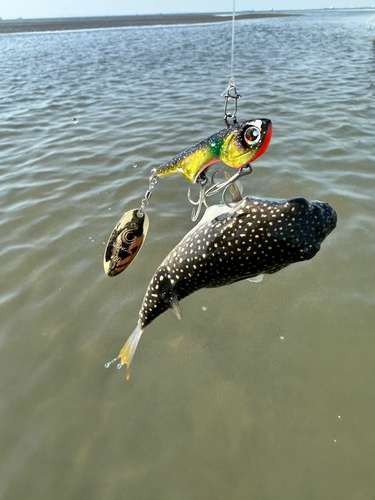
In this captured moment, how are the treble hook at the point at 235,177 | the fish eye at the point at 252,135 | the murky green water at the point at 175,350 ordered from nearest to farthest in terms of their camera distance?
the fish eye at the point at 252,135 < the treble hook at the point at 235,177 < the murky green water at the point at 175,350

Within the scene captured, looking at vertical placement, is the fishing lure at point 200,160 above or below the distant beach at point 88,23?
below

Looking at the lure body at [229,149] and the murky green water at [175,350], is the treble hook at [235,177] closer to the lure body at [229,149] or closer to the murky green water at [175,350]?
the lure body at [229,149]

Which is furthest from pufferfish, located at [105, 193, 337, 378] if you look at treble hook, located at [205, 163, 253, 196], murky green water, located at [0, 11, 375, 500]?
murky green water, located at [0, 11, 375, 500]

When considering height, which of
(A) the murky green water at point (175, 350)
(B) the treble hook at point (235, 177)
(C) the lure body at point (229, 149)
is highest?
(C) the lure body at point (229, 149)

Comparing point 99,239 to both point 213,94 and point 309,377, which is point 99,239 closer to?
point 309,377

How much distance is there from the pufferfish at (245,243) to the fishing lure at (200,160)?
0.28 metres

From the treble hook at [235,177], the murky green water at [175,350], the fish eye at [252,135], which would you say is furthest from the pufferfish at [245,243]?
the murky green water at [175,350]

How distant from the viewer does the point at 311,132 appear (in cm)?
815

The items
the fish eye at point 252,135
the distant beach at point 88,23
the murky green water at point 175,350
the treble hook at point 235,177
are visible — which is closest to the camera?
the fish eye at point 252,135

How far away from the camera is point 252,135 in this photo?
1.90 meters

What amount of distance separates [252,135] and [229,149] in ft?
0.54

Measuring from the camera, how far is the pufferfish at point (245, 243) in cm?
Answer: 222

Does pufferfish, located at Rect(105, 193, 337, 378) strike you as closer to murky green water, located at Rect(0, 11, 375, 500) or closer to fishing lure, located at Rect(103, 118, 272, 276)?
fishing lure, located at Rect(103, 118, 272, 276)

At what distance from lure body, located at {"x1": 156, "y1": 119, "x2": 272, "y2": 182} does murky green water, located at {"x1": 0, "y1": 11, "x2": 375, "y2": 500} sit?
2.30 meters
